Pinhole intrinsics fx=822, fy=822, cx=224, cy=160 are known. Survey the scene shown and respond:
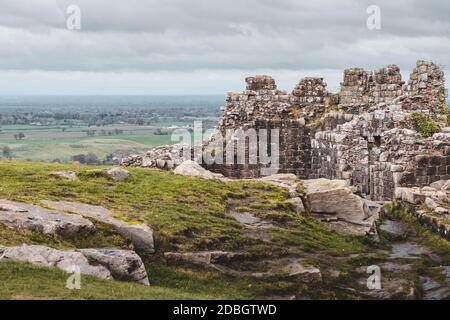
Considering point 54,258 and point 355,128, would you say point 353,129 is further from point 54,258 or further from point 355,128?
point 54,258

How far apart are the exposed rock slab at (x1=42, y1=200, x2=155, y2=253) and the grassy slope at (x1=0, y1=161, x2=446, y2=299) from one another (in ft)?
0.81

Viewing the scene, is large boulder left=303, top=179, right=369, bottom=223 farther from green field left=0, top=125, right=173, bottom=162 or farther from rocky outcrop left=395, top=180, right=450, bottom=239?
green field left=0, top=125, right=173, bottom=162

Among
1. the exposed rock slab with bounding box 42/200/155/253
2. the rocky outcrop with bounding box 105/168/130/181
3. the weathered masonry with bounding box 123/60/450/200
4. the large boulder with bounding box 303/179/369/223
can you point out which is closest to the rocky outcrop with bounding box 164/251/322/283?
the exposed rock slab with bounding box 42/200/155/253

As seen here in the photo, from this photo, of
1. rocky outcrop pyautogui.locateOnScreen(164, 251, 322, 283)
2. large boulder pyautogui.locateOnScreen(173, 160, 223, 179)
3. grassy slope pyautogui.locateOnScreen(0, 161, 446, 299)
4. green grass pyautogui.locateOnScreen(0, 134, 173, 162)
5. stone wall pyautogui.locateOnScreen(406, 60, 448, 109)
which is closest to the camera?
grassy slope pyautogui.locateOnScreen(0, 161, 446, 299)

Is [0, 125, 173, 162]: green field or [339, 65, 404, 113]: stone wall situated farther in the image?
[0, 125, 173, 162]: green field

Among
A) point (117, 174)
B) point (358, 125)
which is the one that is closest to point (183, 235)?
point (117, 174)

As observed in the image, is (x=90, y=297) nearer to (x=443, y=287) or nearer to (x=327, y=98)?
(x=443, y=287)

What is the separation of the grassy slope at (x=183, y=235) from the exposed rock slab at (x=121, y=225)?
0.25 metres

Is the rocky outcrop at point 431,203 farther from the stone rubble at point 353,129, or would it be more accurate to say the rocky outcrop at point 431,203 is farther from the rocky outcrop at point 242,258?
the rocky outcrop at point 242,258

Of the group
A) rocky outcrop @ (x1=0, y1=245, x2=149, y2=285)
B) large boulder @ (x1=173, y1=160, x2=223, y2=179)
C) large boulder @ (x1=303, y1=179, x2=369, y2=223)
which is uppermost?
large boulder @ (x1=173, y1=160, x2=223, y2=179)

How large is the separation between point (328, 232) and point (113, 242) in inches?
239

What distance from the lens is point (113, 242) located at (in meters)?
18.6

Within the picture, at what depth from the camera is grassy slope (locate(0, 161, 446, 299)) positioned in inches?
631

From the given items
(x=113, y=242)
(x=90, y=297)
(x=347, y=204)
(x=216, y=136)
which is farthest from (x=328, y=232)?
(x=216, y=136)
